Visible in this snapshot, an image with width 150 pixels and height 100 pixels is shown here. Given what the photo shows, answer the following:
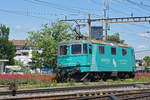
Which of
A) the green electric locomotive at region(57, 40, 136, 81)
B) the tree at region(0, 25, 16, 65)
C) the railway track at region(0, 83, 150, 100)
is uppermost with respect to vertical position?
the tree at region(0, 25, 16, 65)

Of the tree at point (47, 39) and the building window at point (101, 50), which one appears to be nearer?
the building window at point (101, 50)

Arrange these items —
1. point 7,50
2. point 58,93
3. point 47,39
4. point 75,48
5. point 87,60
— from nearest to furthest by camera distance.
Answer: point 58,93 < point 87,60 < point 75,48 < point 47,39 < point 7,50

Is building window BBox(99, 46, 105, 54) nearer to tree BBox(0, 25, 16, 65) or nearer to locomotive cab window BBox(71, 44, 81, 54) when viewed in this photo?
locomotive cab window BBox(71, 44, 81, 54)

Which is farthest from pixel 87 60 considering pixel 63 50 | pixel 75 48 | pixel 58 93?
pixel 58 93

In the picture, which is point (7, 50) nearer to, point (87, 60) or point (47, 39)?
point (47, 39)

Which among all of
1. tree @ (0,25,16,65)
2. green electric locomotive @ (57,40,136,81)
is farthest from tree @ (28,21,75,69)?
tree @ (0,25,16,65)

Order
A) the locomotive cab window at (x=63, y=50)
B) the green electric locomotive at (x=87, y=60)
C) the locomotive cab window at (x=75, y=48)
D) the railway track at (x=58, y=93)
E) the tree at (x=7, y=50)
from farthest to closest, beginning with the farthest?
the tree at (x=7, y=50) → the locomotive cab window at (x=63, y=50) → the locomotive cab window at (x=75, y=48) → the green electric locomotive at (x=87, y=60) → the railway track at (x=58, y=93)

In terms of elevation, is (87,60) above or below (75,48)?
below

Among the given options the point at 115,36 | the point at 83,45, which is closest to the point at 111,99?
the point at 83,45

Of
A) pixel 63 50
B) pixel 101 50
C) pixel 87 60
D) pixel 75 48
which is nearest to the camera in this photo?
pixel 87 60

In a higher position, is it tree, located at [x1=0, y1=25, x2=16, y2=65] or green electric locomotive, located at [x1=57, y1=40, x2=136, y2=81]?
tree, located at [x1=0, y1=25, x2=16, y2=65]

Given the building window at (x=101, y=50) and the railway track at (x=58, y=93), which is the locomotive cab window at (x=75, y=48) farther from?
the railway track at (x=58, y=93)

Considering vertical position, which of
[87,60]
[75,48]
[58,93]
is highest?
[75,48]

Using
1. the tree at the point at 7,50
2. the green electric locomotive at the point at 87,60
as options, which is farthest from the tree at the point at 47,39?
the tree at the point at 7,50
